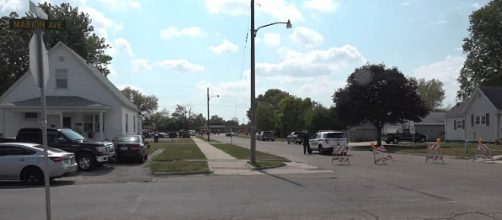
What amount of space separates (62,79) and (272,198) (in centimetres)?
2689

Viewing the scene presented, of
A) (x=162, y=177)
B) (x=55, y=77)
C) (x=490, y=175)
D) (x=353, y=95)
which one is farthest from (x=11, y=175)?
(x=353, y=95)

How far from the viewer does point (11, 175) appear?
18.0m

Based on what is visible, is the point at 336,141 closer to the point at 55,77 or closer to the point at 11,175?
the point at 55,77

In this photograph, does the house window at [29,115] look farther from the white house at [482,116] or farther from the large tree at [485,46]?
the large tree at [485,46]

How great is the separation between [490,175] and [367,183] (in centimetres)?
554

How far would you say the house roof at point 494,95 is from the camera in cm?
5459

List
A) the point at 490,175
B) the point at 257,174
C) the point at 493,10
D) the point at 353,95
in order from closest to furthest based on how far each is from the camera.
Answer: the point at 490,175 < the point at 257,174 < the point at 353,95 < the point at 493,10

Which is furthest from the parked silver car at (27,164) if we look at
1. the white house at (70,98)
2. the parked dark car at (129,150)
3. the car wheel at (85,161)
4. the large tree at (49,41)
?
the large tree at (49,41)

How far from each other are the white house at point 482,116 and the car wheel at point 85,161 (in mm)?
39215

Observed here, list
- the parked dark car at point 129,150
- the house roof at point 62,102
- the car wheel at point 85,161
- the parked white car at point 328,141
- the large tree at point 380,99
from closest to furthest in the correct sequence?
the car wheel at point 85,161
the parked dark car at point 129,150
the house roof at point 62,102
the parked white car at point 328,141
the large tree at point 380,99

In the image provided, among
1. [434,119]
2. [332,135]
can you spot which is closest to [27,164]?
[332,135]

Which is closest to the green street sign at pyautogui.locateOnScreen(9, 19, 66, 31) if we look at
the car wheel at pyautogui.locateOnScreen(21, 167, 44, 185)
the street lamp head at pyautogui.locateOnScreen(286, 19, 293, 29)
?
the car wheel at pyautogui.locateOnScreen(21, 167, 44, 185)

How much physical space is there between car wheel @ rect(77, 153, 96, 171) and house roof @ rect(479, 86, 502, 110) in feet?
143

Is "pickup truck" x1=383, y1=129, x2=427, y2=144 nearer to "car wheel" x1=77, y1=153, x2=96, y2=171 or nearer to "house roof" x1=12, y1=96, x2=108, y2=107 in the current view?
"house roof" x1=12, y1=96, x2=108, y2=107
